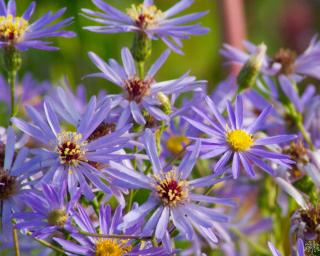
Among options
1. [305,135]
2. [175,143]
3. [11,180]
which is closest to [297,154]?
[305,135]

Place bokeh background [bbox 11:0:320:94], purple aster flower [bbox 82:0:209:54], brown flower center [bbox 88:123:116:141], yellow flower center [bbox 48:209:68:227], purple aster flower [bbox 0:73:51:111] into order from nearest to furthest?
yellow flower center [bbox 48:209:68:227], brown flower center [bbox 88:123:116:141], purple aster flower [bbox 82:0:209:54], purple aster flower [bbox 0:73:51:111], bokeh background [bbox 11:0:320:94]

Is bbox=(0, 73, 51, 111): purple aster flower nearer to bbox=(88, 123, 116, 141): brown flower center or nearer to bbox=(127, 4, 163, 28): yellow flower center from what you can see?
bbox=(127, 4, 163, 28): yellow flower center

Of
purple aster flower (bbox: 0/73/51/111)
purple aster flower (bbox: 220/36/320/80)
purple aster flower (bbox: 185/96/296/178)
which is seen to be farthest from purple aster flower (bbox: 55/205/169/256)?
purple aster flower (bbox: 0/73/51/111)

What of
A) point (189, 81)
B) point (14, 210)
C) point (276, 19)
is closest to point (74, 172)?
point (14, 210)

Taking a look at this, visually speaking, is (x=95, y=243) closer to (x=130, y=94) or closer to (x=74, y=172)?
(x=74, y=172)

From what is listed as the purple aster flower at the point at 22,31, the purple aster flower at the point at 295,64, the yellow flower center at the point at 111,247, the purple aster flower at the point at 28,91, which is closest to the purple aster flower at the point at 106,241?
the yellow flower center at the point at 111,247

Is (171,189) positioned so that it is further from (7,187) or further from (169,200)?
(7,187)
